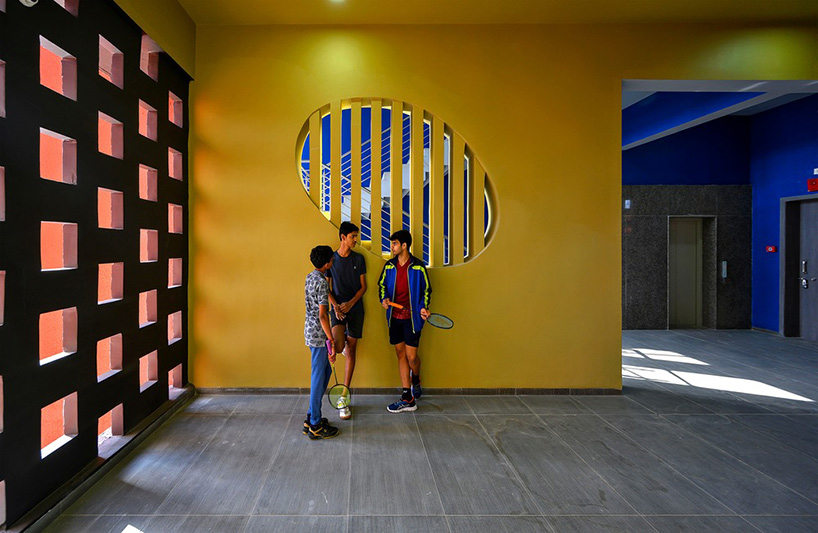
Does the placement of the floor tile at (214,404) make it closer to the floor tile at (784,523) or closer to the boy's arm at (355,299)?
the boy's arm at (355,299)

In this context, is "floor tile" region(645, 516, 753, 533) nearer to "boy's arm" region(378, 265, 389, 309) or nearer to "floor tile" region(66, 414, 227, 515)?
"boy's arm" region(378, 265, 389, 309)

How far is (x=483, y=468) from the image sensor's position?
3.08 meters

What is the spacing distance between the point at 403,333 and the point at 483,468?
1652 millimetres

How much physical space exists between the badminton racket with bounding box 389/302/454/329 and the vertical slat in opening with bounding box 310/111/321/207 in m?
1.41

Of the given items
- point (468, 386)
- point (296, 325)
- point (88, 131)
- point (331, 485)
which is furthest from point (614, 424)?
point (88, 131)

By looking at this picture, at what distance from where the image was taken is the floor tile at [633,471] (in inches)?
104

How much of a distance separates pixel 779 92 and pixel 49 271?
7601mm

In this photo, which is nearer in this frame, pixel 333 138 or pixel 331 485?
pixel 331 485

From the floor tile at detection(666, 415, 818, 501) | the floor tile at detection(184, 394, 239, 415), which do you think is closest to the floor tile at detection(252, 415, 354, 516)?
the floor tile at detection(184, 394, 239, 415)

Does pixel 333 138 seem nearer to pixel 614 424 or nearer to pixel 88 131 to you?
pixel 88 131

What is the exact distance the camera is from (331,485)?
112 inches

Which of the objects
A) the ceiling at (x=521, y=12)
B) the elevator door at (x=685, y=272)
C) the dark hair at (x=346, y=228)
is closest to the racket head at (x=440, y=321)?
the dark hair at (x=346, y=228)

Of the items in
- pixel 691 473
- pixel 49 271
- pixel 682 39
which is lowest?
pixel 691 473

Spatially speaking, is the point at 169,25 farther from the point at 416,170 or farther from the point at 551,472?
the point at 551,472
